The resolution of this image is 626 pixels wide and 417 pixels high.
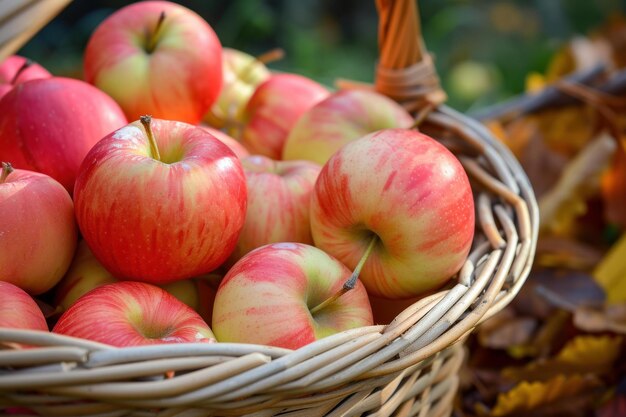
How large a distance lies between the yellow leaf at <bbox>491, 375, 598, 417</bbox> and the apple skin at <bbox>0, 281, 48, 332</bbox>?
0.71 metres

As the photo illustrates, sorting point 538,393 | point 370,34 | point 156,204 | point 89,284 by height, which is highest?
point 156,204

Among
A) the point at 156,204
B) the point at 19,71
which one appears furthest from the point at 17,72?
the point at 156,204

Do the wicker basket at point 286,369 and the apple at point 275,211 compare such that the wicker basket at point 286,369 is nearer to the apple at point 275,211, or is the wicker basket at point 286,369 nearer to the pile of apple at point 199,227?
the pile of apple at point 199,227

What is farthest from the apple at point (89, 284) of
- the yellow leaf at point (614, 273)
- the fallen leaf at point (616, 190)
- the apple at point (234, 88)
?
the fallen leaf at point (616, 190)

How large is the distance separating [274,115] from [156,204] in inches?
16.1

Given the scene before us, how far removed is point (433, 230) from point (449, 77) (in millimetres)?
1918

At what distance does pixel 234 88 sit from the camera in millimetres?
1175

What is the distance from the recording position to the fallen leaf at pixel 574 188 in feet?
4.52

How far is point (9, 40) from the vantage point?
65 centimetres

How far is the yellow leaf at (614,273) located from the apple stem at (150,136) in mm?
879

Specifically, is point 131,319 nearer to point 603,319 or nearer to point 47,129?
point 47,129

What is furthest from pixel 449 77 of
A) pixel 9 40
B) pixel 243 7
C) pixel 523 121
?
pixel 9 40

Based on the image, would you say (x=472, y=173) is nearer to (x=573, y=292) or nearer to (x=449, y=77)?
(x=573, y=292)

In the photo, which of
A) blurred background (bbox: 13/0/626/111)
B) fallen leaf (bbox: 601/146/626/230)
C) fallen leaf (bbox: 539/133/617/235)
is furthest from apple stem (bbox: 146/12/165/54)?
blurred background (bbox: 13/0/626/111)
